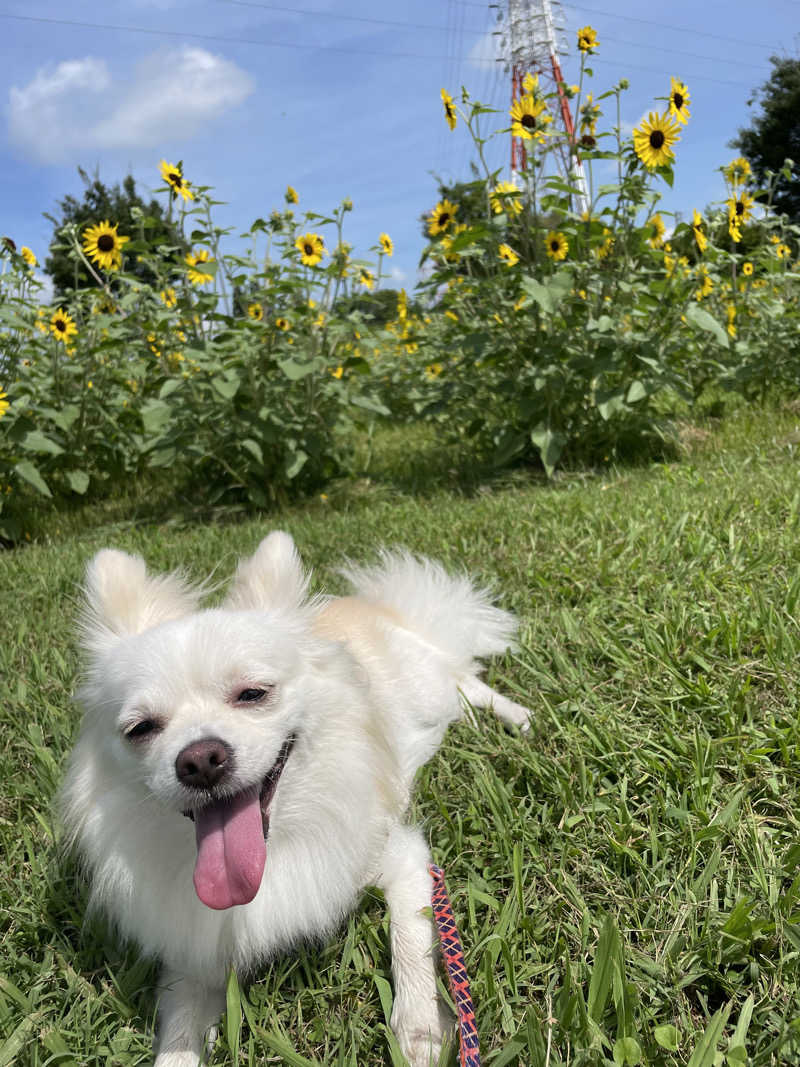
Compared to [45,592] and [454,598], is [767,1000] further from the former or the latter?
[45,592]

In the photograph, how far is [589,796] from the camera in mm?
1718

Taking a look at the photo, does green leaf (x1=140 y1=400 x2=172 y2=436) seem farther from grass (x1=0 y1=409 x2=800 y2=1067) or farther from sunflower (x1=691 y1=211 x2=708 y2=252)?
sunflower (x1=691 y1=211 x2=708 y2=252)

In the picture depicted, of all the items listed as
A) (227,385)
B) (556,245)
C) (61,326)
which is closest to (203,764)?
(227,385)

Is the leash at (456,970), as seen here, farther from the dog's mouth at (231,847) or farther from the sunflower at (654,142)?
the sunflower at (654,142)

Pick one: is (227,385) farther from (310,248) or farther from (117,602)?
(117,602)

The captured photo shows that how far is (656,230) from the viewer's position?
4551 millimetres

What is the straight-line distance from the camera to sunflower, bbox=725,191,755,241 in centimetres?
489

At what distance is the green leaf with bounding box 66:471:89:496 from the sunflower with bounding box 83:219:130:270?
1.57 metres

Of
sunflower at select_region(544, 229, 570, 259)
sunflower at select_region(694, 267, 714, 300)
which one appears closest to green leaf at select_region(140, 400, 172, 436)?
sunflower at select_region(544, 229, 570, 259)

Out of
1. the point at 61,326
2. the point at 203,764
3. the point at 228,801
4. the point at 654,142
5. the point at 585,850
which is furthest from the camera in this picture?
the point at 61,326

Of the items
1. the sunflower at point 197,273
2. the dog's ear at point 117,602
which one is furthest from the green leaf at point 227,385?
the dog's ear at point 117,602

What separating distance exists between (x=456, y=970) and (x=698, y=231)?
447 cm

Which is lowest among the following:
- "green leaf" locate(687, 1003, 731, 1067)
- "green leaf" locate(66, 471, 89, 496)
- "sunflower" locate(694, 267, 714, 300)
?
"green leaf" locate(687, 1003, 731, 1067)

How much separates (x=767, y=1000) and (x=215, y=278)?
463 cm
